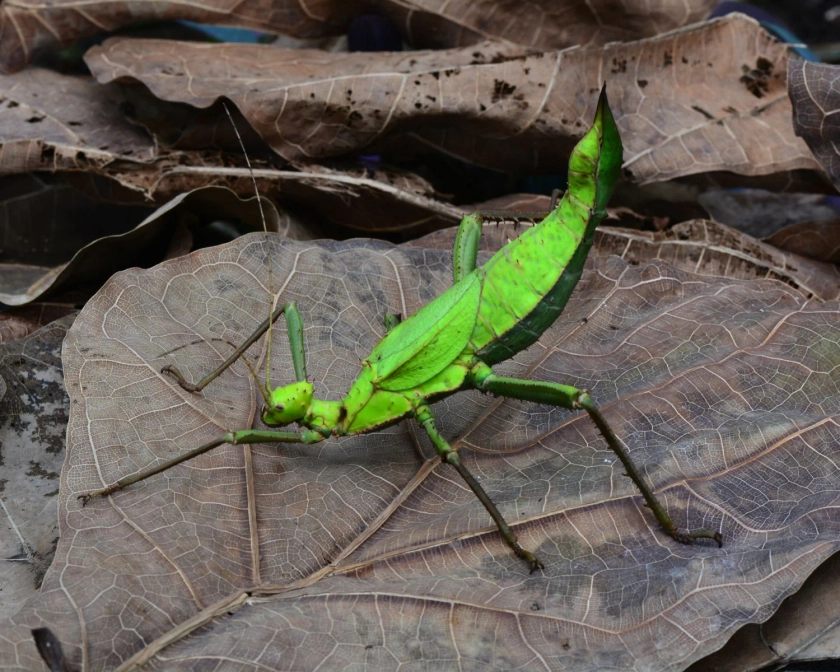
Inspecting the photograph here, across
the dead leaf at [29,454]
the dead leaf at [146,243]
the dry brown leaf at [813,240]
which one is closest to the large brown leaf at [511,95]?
the dry brown leaf at [813,240]

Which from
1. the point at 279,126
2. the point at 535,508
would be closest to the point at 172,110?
the point at 279,126

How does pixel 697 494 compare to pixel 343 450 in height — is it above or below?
above

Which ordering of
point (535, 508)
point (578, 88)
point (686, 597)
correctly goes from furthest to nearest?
point (578, 88) → point (535, 508) → point (686, 597)

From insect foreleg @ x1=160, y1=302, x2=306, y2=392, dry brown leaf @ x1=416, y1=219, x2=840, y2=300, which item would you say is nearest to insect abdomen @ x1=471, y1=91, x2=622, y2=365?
insect foreleg @ x1=160, y1=302, x2=306, y2=392

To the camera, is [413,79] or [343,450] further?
[413,79]

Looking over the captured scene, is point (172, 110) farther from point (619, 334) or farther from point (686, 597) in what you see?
point (686, 597)

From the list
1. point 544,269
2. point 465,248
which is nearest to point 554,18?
point 465,248

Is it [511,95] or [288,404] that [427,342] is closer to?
[288,404]

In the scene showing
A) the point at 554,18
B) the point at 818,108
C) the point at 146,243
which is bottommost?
the point at 146,243
